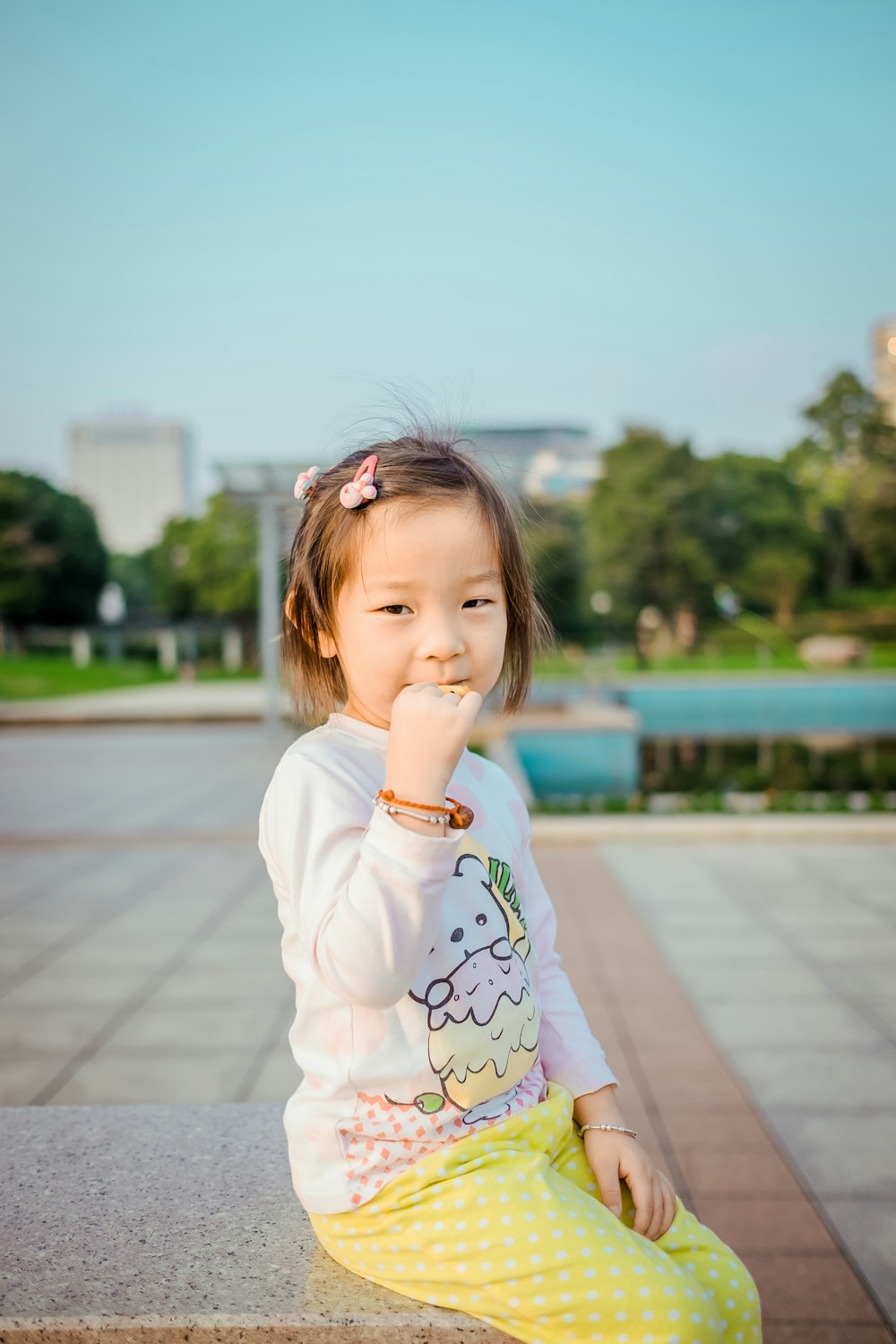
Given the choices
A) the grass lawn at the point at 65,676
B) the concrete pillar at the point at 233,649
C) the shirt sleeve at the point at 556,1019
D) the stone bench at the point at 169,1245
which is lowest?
the concrete pillar at the point at 233,649

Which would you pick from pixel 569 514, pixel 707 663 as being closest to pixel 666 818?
pixel 707 663

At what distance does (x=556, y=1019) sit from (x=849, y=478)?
1395 inches

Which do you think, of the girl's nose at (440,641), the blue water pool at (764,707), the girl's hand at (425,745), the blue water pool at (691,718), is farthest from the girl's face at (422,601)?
the blue water pool at (764,707)

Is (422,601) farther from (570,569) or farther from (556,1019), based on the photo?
(570,569)

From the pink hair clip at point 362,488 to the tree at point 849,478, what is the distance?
3362 cm

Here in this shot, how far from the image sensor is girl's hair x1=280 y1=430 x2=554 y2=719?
104cm

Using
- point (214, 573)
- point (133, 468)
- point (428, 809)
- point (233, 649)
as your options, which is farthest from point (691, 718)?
point (133, 468)

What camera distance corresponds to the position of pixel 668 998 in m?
3.27

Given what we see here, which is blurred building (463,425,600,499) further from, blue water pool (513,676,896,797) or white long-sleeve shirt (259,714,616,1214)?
white long-sleeve shirt (259,714,616,1214)

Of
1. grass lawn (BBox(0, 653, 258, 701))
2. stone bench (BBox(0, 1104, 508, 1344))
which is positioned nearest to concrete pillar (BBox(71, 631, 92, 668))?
grass lawn (BBox(0, 653, 258, 701))

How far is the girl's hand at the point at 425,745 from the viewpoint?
0.88m

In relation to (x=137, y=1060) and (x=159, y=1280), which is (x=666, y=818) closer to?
(x=137, y=1060)

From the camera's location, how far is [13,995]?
332cm

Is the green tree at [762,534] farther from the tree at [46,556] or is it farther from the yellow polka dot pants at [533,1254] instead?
the yellow polka dot pants at [533,1254]
